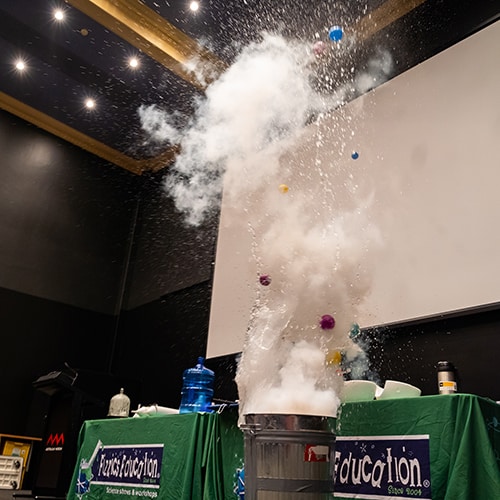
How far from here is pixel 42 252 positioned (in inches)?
209

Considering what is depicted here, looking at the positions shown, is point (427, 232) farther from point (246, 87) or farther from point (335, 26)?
point (335, 26)

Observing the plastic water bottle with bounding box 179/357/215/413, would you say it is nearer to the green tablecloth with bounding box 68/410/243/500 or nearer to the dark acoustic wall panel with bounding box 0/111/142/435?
the green tablecloth with bounding box 68/410/243/500

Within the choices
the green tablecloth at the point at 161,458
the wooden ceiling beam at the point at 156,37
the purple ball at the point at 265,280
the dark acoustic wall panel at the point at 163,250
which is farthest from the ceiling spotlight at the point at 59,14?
the purple ball at the point at 265,280

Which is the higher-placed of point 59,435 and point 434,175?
point 434,175

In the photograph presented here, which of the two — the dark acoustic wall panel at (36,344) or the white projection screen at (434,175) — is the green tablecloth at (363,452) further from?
the dark acoustic wall panel at (36,344)

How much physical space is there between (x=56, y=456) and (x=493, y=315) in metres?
2.60

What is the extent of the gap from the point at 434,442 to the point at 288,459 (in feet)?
1.45

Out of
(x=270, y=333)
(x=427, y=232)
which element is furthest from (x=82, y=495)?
(x=427, y=232)

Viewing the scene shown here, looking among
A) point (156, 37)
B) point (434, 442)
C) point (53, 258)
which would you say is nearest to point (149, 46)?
point (156, 37)

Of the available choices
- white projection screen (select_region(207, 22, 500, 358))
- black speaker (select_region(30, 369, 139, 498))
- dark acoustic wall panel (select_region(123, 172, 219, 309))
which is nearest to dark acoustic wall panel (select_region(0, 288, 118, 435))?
dark acoustic wall panel (select_region(123, 172, 219, 309))

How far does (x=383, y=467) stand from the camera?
1573 millimetres

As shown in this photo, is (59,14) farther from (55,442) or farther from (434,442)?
(434,442)

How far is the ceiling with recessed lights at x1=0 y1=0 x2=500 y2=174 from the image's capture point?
3535 millimetres

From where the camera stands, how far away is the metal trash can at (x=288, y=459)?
1.28 metres
